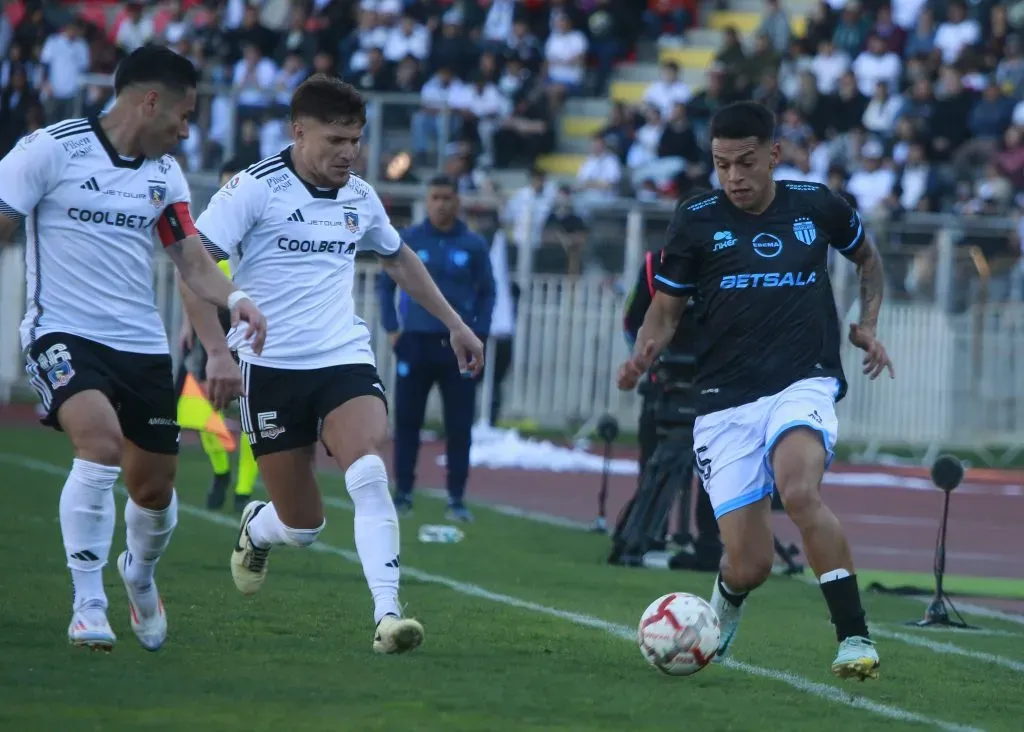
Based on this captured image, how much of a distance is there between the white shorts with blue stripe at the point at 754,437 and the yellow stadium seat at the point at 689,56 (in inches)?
899

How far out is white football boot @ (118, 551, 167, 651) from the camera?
734 cm

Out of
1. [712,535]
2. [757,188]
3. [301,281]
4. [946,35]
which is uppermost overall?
[946,35]

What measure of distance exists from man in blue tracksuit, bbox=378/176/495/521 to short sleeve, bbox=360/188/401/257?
18.5ft

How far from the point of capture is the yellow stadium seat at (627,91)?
Answer: 96.6 ft

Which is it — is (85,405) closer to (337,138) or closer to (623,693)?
(337,138)

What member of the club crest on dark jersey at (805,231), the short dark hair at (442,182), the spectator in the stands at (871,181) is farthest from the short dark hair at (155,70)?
the spectator in the stands at (871,181)

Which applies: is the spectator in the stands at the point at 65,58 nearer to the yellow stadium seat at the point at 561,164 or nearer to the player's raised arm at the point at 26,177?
the yellow stadium seat at the point at 561,164

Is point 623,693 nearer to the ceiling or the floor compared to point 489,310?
nearer to the floor

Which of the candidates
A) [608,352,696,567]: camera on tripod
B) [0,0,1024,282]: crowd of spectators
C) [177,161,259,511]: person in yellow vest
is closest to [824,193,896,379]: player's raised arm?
[608,352,696,567]: camera on tripod

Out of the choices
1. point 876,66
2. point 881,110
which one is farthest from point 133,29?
point 881,110

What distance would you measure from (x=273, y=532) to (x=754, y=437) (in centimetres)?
218

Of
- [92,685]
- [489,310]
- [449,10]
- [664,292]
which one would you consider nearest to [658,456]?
[489,310]

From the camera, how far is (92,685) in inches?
256

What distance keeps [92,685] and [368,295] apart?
14.8 metres
